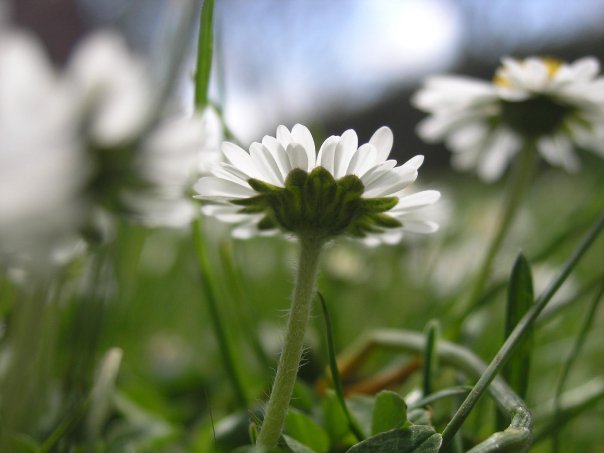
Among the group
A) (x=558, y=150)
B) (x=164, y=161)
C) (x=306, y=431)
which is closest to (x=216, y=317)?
(x=306, y=431)

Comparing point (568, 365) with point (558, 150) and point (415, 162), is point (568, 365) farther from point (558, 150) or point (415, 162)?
point (558, 150)

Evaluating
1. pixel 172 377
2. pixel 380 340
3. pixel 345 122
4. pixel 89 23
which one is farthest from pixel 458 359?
pixel 345 122

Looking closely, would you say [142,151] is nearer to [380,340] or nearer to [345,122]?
[380,340]

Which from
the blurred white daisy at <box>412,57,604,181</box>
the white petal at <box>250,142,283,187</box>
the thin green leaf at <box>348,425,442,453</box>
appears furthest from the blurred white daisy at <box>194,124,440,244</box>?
the blurred white daisy at <box>412,57,604,181</box>

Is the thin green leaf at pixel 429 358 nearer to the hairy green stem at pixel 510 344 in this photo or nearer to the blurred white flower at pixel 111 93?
the hairy green stem at pixel 510 344

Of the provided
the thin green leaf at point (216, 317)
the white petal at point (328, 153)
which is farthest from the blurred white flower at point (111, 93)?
the thin green leaf at point (216, 317)

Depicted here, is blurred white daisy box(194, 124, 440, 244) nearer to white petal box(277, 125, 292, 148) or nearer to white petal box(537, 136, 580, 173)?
white petal box(277, 125, 292, 148)

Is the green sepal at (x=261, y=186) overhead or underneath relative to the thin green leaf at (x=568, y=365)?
overhead
